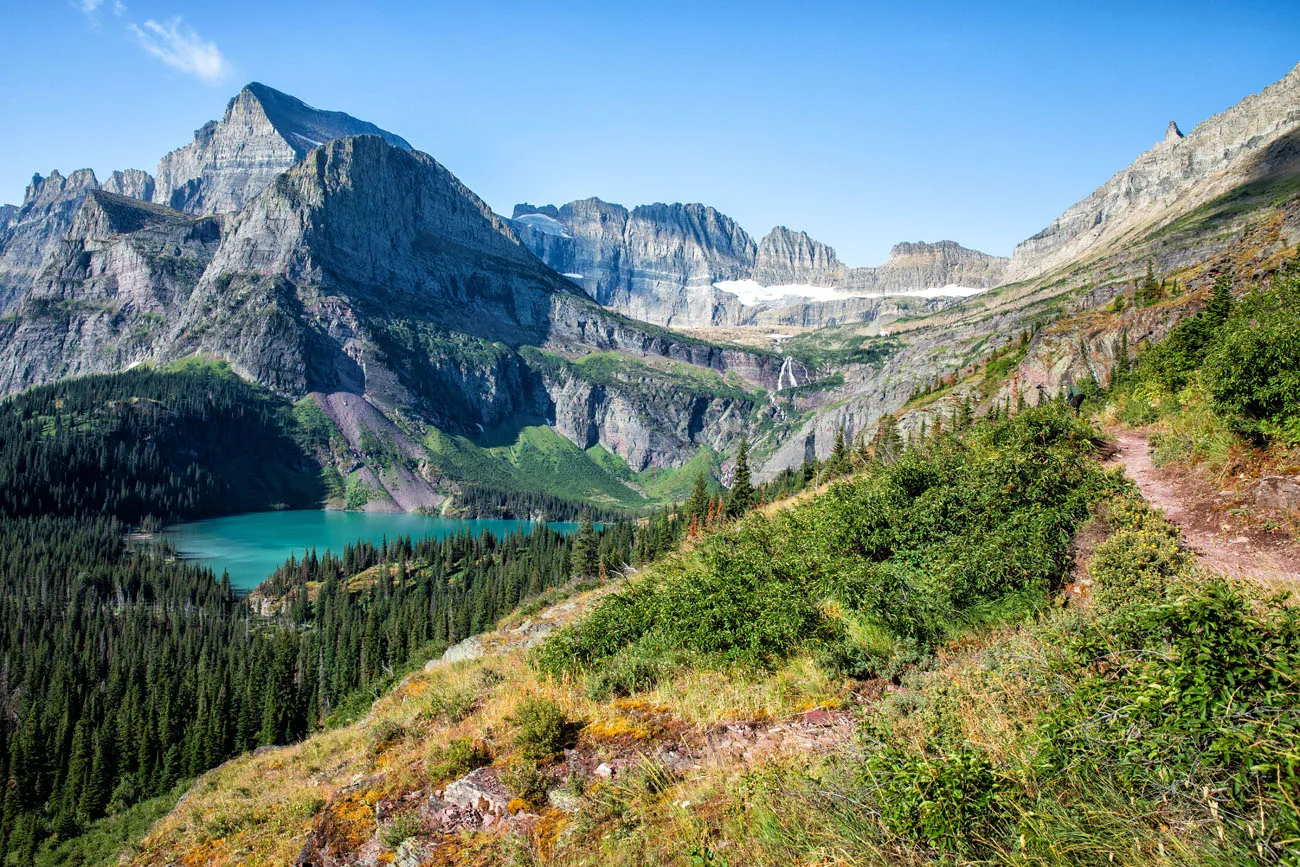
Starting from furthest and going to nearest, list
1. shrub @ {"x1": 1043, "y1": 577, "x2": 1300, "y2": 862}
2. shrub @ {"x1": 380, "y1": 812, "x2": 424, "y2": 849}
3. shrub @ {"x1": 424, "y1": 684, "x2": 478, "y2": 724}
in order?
shrub @ {"x1": 424, "y1": 684, "x2": 478, "y2": 724}, shrub @ {"x1": 380, "y1": 812, "x2": 424, "y2": 849}, shrub @ {"x1": 1043, "y1": 577, "x2": 1300, "y2": 862}

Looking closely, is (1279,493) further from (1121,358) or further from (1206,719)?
(1121,358)

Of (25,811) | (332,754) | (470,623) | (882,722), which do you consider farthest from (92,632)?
(882,722)

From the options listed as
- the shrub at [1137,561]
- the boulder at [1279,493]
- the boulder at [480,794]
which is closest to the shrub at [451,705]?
the boulder at [480,794]

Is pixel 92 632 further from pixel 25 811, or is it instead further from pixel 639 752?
pixel 639 752

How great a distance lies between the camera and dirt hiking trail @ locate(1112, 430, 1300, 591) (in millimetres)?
→ 9938

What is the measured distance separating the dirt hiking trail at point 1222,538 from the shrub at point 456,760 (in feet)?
38.3

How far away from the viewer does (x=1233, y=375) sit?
14680mm

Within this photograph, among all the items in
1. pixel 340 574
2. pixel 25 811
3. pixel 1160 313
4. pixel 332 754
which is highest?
pixel 1160 313

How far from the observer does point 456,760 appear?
9688 millimetres

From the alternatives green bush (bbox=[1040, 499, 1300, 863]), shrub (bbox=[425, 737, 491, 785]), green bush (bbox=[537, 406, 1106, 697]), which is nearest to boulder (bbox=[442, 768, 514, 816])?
shrub (bbox=[425, 737, 491, 785])

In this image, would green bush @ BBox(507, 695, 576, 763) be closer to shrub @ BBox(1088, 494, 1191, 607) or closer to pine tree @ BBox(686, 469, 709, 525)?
shrub @ BBox(1088, 494, 1191, 607)

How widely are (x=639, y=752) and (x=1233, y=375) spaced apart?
1654 cm

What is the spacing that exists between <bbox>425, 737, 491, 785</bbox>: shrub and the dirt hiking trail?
459 inches

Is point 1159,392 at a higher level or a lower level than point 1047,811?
higher
